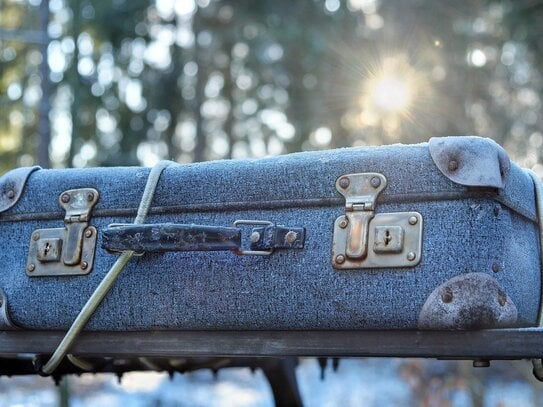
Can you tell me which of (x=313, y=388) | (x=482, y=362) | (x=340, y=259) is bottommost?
(x=482, y=362)

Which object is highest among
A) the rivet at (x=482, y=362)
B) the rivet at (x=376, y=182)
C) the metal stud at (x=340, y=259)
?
the rivet at (x=376, y=182)

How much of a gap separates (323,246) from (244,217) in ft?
0.50

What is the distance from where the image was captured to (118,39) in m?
8.02

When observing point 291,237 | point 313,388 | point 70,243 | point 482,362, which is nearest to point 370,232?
point 291,237

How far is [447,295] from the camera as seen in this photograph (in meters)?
1.25

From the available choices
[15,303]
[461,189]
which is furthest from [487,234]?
[15,303]

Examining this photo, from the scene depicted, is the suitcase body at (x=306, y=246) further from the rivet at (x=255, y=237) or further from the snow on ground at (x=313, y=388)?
the snow on ground at (x=313, y=388)

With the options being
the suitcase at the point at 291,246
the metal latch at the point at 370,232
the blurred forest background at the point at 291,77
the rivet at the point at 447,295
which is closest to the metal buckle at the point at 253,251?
the suitcase at the point at 291,246

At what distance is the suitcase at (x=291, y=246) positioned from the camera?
127 cm

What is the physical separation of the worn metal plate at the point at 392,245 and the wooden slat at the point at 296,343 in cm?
11

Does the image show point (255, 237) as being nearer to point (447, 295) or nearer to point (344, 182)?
point (344, 182)

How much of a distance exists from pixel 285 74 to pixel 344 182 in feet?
23.1

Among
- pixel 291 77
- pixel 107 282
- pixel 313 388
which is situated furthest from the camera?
pixel 291 77

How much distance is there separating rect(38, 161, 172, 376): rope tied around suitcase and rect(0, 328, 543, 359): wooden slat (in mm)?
24
